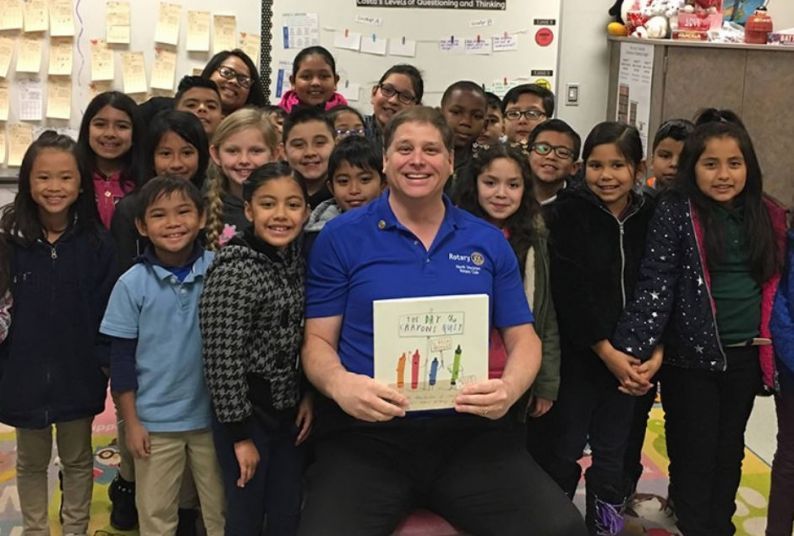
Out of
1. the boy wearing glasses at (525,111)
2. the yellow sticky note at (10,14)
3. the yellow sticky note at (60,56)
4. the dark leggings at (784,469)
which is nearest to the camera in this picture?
the dark leggings at (784,469)

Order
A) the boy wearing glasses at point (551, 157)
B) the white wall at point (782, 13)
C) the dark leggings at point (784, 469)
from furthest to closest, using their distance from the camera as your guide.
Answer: the white wall at point (782, 13) → the boy wearing glasses at point (551, 157) → the dark leggings at point (784, 469)

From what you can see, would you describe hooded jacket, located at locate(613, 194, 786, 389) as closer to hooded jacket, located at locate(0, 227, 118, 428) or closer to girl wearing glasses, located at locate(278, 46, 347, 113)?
hooded jacket, located at locate(0, 227, 118, 428)

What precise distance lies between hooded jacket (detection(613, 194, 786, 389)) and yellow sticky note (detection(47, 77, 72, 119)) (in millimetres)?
3362

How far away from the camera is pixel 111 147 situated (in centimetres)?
248

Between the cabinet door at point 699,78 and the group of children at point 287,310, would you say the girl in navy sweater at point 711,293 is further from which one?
the cabinet door at point 699,78

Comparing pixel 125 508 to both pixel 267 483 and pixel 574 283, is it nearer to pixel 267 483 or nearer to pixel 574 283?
pixel 267 483

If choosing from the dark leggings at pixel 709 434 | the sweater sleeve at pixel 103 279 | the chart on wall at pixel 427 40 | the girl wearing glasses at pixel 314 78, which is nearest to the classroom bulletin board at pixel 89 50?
the chart on wall at pixel 427 40

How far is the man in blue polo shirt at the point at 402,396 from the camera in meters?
1.79

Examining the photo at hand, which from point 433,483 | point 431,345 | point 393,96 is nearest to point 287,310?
point 431,345

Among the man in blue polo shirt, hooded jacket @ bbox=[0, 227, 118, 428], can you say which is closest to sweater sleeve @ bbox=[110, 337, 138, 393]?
hooded jacket @ bbox=[0, 227, 118, 428]

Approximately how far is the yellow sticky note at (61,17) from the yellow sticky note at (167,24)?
0.44 meters

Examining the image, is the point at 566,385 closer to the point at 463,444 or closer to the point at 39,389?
the point at 463,444

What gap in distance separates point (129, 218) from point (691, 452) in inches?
68.8

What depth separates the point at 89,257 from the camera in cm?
213
